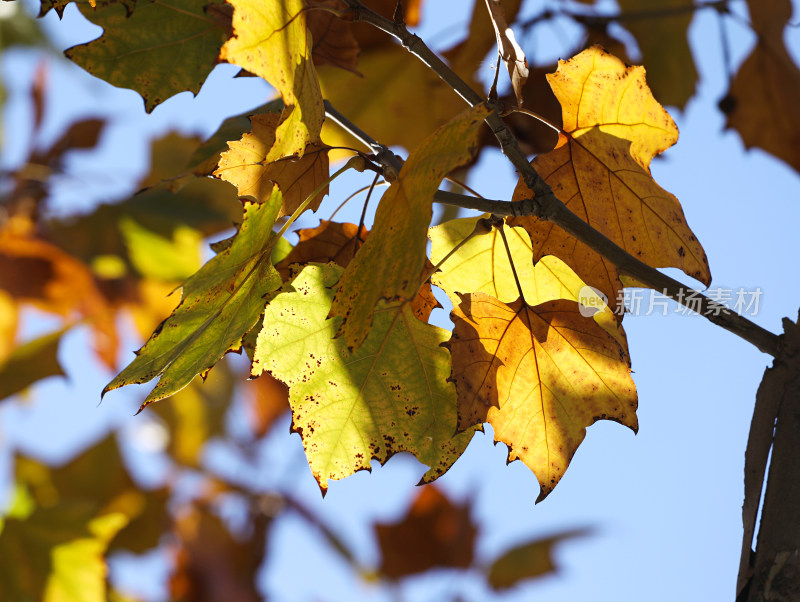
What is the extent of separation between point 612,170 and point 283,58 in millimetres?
205

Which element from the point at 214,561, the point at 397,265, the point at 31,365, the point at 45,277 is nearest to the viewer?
the point at 397,265

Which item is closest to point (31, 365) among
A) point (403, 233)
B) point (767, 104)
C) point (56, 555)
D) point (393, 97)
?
point (56, 555)

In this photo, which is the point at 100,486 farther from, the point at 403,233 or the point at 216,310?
the point at 403,233

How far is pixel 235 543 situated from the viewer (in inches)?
82.4

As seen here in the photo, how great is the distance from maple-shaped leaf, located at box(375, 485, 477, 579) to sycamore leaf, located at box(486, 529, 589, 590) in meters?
0.13

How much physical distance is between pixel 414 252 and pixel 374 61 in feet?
1.96

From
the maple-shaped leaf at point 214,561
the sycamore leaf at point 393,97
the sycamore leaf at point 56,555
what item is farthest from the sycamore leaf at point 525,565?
the sycamore leaf at point 393,97

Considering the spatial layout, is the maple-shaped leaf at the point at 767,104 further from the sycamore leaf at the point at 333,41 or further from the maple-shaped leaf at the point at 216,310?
the maple-shaped leaf at the point at 216,310

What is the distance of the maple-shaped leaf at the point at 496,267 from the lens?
0.46 metres

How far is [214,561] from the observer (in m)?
1.98

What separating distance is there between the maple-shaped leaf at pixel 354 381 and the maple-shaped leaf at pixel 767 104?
0.63 meters

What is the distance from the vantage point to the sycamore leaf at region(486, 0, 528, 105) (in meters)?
0.36

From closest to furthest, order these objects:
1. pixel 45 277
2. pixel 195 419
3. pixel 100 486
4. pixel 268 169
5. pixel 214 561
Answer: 1. pixel 268 169
2. pixel 45 277
3. pixel 100 486
4. pixel 214 561
5. pixel 195 419

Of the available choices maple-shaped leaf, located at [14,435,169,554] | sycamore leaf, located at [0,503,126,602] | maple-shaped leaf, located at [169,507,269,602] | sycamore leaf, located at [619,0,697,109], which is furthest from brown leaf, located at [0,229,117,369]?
sycamore leaf, located at [619,0,697,109]
